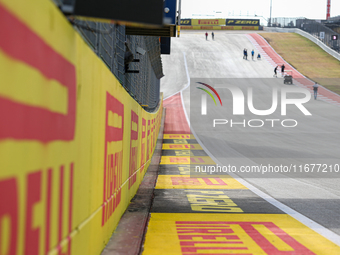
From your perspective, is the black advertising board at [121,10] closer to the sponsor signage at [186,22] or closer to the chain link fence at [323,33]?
the chain link fence at [323,33]

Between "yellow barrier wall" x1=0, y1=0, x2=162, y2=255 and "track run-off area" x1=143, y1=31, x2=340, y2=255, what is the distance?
5.18 feet

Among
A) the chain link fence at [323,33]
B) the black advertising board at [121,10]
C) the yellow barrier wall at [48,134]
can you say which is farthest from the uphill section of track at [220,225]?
the chain link fence at [323,33]

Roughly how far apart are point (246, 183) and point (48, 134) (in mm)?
8862

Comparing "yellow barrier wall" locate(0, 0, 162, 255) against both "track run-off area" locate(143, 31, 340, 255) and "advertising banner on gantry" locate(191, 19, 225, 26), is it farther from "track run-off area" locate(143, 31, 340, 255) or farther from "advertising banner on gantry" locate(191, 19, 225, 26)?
"advertising banner on gantry" locate(191, 19, 225, 26)

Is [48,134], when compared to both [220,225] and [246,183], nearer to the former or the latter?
[220,225]

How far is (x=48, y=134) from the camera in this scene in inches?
96.3

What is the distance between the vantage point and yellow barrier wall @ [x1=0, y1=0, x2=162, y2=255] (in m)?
1.88

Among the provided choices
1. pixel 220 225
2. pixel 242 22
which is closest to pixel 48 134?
pixel 220 225

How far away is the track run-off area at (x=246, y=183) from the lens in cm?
521

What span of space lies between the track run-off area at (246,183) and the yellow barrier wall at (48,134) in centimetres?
158

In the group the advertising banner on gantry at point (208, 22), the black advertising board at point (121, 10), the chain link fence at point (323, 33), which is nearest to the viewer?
the black advertising board at point (121, 10)

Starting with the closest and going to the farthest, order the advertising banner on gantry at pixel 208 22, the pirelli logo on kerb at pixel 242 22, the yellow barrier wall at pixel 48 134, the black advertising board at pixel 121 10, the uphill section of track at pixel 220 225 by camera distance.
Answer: the yellow barrier wall at pixel 48 134 → the black advertising board at pixel 121 10 → the uphill section of track at pixel 220 225 → the advertising banner on gantry at pixel 208 22 → the pirelli logo on kerb at pixel 242 22

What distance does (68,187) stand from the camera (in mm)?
2959

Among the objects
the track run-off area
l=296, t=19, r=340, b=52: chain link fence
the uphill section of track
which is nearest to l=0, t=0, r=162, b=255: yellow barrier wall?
the uphill section of track
